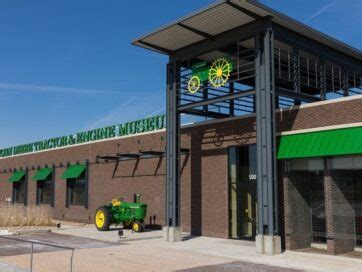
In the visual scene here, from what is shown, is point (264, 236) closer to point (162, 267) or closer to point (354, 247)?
point (354, 247)

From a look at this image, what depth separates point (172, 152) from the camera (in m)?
21.4

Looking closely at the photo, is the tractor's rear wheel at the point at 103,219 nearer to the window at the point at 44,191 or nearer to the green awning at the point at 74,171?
the green awning at the point at 74,171

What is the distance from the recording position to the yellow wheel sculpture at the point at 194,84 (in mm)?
20906

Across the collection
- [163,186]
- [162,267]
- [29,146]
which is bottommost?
[162,267]

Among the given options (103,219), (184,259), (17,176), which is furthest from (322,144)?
(17,176)

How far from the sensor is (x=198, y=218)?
2302cm

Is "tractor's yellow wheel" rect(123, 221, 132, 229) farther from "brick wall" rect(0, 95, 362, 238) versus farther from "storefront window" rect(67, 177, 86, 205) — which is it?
"storefront window" rect(67, 177, 86, 205)

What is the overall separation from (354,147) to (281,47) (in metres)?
7.26

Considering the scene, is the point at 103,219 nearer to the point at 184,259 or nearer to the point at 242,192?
the point at 242,192

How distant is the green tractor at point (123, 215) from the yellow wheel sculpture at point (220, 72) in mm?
7955

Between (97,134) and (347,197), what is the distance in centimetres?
2034

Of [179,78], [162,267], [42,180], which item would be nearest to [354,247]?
[162,267]

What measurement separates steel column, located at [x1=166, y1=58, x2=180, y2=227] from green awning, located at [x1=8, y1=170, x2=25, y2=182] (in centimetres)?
2552

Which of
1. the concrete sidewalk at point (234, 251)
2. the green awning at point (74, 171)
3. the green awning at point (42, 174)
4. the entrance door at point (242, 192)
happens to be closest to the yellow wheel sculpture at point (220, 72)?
the entrance door at point (242, 192)
